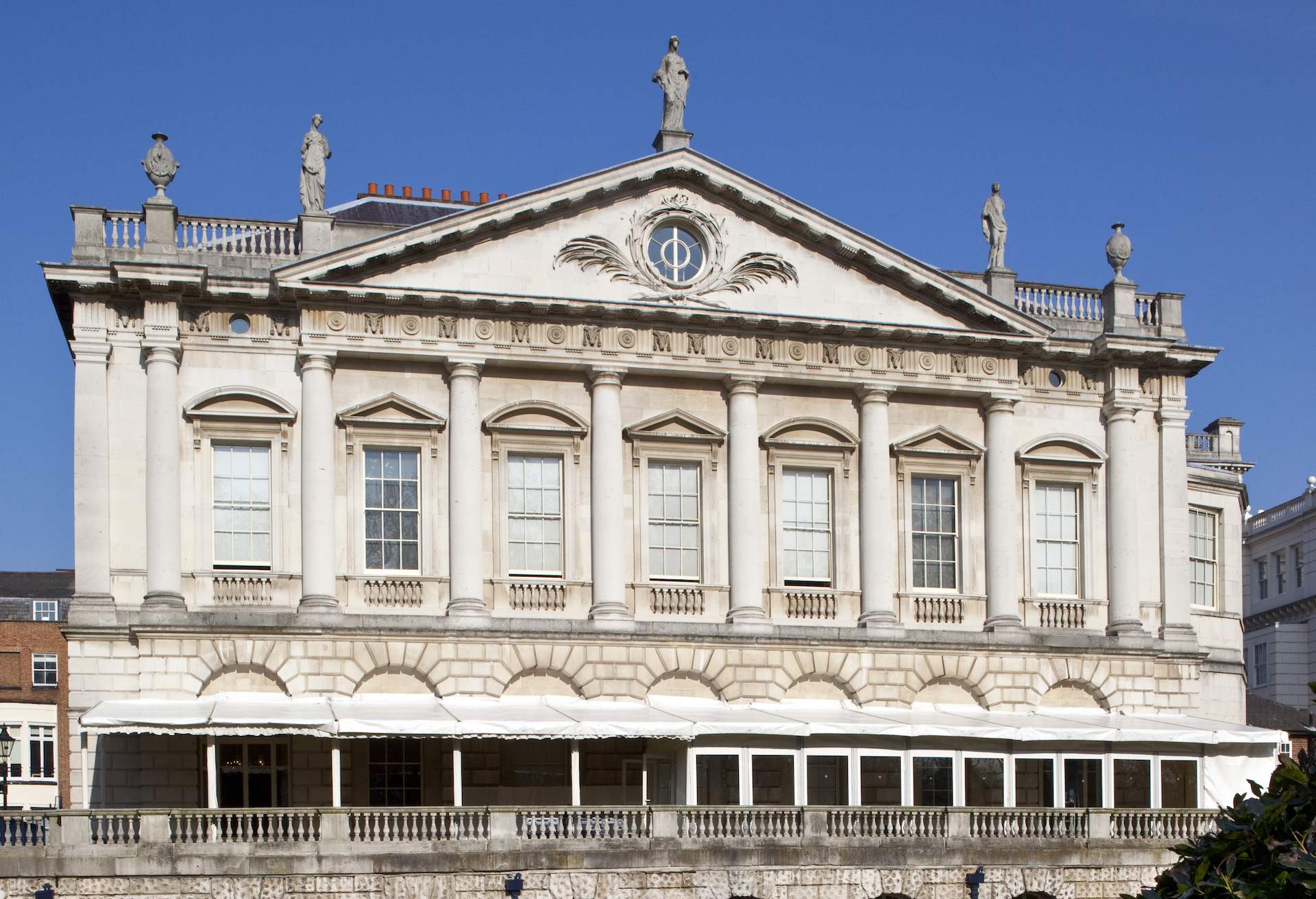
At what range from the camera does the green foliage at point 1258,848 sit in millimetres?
14719

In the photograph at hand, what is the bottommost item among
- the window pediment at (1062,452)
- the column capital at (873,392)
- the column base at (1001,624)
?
the column base at (1001,624)

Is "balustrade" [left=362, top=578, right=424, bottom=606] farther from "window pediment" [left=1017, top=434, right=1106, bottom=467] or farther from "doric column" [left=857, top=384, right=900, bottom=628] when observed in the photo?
"window pediment" [left=1017, top=434, right=1106, bottom=467]

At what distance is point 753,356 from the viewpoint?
3688cm

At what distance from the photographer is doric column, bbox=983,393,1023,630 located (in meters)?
37.6

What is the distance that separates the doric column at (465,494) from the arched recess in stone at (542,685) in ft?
4.57

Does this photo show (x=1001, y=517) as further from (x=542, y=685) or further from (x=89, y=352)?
(x=89, y=352)

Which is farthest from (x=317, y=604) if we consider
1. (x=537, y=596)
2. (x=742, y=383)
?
(x=742, y=383)

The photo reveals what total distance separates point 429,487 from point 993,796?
39.2 ft

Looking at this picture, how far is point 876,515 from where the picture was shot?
122ft

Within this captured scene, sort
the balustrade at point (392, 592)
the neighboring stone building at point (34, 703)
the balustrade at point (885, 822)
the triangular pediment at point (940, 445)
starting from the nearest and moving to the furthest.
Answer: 1. the balustrade at point (885, 822)
2. the balustrade at point (392, 592)
3. the triangular pediment at point (940, 445)
4. the neighboring stone building at point (34, 703)

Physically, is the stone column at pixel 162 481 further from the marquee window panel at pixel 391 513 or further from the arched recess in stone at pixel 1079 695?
the arched recess in stone at pixel 1079 695

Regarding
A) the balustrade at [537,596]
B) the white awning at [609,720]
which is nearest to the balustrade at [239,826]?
the white awning at [609,720]

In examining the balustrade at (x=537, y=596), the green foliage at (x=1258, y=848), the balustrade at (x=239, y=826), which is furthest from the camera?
the balustrade at (x=537, y=596)

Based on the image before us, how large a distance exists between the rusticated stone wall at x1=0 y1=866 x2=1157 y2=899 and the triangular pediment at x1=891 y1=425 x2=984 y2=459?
881 centimetres
